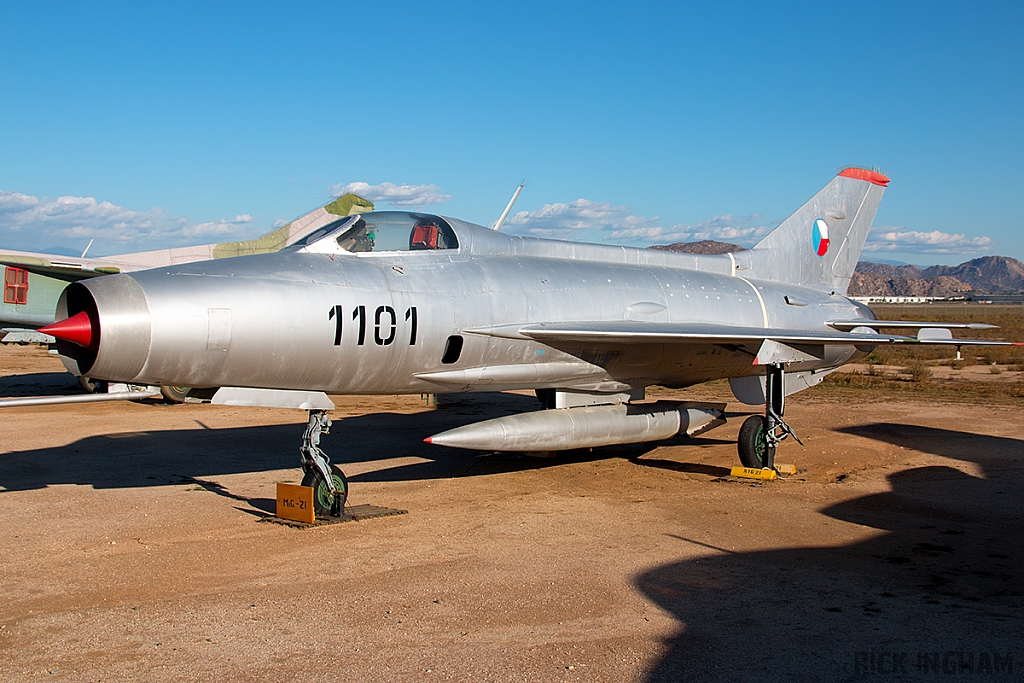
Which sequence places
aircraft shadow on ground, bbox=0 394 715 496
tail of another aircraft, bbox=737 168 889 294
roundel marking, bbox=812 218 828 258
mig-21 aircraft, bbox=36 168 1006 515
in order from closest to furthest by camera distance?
mig-21 aircraft, bbox=36 168 1006 515
aircraft shadow on ground, bbox=0 394 715 496
tail of another aircraft, bbox=737 168 889 294
roundel marking, bbox=812 218 828 258

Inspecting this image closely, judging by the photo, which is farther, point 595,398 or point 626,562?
point 595,398

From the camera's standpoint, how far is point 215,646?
473 centimetres

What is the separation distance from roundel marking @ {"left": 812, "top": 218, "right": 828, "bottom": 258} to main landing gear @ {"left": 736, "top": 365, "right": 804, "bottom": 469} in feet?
12.3

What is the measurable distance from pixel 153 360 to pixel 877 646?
216 inches

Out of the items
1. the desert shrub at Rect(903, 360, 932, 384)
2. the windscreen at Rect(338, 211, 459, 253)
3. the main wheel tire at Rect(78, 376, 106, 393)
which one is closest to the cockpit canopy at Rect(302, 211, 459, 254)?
the windscreen at Rect(338, 211, 459, 253)

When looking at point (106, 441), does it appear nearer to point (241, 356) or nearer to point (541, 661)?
point (241, 356)

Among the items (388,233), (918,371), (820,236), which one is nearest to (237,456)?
(388,233)

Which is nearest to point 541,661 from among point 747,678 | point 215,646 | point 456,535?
point 747,678

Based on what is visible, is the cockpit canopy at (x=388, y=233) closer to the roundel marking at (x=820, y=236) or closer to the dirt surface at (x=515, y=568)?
the dirt surface at (x=515, y=568)

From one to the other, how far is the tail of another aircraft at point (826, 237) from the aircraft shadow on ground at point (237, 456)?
3087 mm

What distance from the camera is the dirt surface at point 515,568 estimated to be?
4.58 metres

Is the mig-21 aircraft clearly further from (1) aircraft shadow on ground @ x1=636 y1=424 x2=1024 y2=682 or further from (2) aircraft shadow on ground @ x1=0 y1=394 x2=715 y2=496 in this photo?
(1) aircraft shadow on ground @ x1=636 y1=424 x2=1024 y2=682

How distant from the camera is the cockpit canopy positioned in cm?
830

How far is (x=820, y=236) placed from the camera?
44.4ft
